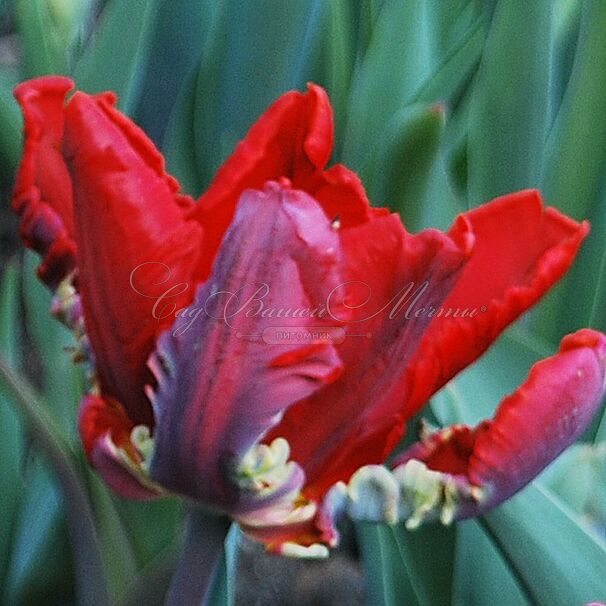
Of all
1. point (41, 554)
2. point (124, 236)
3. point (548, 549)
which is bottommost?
point (41, 554)

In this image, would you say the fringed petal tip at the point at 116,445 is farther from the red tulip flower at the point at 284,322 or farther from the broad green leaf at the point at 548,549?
the broad green leaf at the point at 548,549

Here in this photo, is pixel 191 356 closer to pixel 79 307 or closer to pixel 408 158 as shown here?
pixel 79 307

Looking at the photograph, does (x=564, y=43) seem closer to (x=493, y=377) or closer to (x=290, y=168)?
(x=493, y=377)

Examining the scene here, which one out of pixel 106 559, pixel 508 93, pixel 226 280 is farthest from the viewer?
pixel 508 93

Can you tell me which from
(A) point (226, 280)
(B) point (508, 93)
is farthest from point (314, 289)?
(B) point (508, 93)

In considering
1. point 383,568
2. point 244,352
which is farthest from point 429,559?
point 244,352

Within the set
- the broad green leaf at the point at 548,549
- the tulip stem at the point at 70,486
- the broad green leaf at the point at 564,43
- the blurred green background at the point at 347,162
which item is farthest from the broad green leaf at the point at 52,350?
the broad green leaf at the point at 564,43

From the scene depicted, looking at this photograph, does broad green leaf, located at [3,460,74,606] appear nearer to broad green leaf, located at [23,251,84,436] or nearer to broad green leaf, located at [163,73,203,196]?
broad green leaf, located at [23,251,84,436]
